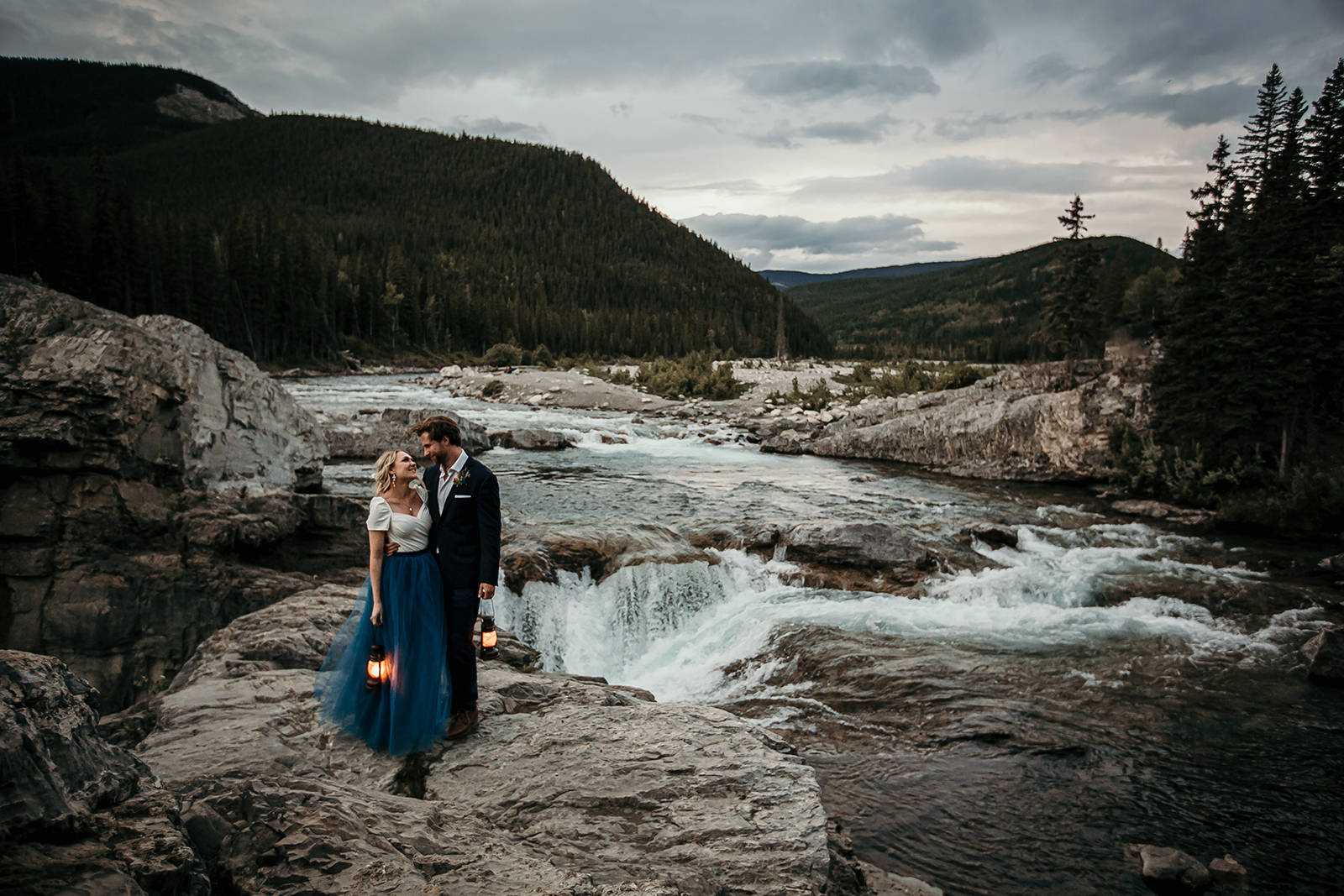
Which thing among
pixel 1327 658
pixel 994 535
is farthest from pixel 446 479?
pixel 994 535

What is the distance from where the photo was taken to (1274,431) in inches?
702

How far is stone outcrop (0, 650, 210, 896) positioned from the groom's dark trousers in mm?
1956

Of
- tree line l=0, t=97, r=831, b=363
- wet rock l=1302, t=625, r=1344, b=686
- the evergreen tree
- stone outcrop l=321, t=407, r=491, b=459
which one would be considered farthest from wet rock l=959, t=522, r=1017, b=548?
tree line l=0, t=97, r=831, b=363

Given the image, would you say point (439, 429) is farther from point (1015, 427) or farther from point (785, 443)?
point (785, 443)

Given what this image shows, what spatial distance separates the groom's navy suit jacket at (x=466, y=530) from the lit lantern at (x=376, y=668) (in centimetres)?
58

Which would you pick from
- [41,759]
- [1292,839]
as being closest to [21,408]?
[41,759]

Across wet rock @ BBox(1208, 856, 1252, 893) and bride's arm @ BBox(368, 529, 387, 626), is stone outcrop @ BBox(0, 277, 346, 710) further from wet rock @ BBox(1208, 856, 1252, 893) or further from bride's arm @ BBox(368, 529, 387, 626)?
wet rock @ BBox(1208, 856, 1252, 893)

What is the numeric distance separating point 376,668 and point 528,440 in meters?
19.7

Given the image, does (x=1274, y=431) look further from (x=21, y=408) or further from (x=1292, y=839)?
(x=21, y=408)

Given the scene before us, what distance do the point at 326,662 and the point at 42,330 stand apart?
7222 millimetres

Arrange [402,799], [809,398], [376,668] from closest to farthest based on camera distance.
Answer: [402,799], [376,668], [809,398]

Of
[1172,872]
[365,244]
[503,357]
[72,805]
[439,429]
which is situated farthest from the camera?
[365,244]

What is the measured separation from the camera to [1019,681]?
7922 mm

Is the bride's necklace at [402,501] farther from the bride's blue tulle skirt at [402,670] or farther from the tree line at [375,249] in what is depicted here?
the tree line at [375,249]
